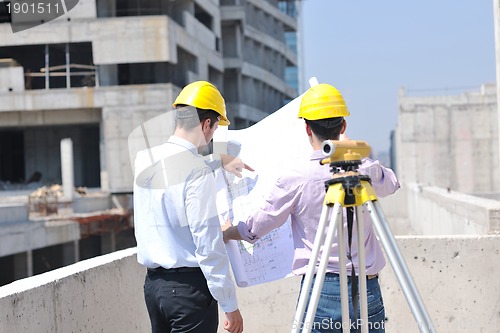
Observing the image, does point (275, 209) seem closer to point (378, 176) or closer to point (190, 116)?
point (378, 176)

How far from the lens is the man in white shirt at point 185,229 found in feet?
12.1

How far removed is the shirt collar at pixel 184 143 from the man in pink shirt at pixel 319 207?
457mm

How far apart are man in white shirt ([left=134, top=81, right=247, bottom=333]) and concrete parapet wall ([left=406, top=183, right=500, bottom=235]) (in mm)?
4430

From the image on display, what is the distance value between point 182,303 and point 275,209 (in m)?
0.68

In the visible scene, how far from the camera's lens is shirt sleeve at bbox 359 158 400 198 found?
3.66 m

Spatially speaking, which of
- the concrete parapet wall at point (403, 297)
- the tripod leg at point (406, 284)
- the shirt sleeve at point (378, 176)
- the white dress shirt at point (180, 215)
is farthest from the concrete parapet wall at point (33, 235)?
the tripod leg at point (406, 284)

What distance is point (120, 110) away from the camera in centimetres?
3525

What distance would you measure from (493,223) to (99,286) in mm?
4245

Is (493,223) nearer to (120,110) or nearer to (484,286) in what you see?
(484,286)

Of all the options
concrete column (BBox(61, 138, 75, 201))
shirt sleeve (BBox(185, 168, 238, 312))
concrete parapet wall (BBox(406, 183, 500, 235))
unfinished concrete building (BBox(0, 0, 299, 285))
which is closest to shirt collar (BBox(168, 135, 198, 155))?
shirt sleeve (BBox(185, 168, 238, 312))

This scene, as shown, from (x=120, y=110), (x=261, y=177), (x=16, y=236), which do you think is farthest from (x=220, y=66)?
(x=261, y=177)

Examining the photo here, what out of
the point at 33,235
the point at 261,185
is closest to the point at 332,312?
the point at 261,185

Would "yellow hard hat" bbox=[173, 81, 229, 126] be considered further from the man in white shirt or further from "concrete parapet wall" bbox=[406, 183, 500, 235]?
"concrete parapet wall" bbox=[406, 183, 500, 235]

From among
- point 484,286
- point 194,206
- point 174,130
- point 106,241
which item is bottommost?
point 106,241
